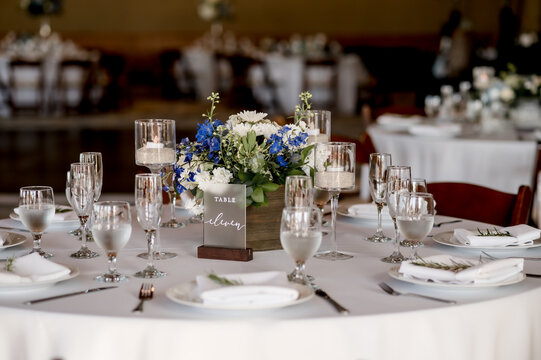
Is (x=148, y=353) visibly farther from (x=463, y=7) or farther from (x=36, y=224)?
(x=463, y=7)

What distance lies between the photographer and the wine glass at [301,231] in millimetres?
1812

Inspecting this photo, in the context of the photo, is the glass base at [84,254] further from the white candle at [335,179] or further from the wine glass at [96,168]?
the white candle at [335,179]

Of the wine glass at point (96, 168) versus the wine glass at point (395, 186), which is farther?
the wine glass at point (96, 168)

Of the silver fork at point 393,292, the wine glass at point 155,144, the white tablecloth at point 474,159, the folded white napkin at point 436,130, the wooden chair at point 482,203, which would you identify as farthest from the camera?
the folded white napkin at point 436,130

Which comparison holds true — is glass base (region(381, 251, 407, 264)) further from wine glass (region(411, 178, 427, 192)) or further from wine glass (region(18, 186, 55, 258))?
wine glass (region(18, 186, 55, 258))

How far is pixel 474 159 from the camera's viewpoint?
188 inches

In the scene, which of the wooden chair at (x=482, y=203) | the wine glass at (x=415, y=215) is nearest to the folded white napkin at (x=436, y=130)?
the wooden chair at (x=482, y=203)

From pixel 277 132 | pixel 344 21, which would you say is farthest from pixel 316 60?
pixel 277 132

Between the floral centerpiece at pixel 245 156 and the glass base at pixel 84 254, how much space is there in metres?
0.28

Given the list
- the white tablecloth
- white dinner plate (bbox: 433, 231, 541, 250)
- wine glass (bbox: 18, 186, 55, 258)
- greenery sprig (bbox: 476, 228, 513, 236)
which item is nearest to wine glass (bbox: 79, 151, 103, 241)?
wine glass (bbox: 18, 186, 55, 258)

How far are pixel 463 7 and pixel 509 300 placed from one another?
14289mm

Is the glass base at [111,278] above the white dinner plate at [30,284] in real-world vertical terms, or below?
below

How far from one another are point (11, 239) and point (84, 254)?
0.24m

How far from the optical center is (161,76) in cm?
1545
